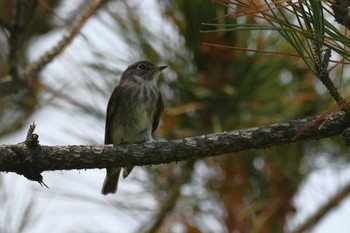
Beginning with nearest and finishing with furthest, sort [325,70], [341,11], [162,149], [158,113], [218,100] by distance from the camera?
[341,11] → [325,70] → [162,149] → [218,100] → [158,113]

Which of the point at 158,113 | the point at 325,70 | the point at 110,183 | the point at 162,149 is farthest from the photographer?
the point at 110,183

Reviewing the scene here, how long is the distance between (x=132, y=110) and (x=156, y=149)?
7.95ft

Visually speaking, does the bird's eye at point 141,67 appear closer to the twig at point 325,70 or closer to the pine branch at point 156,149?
the pine branch at point 156,149

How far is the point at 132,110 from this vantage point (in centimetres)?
527

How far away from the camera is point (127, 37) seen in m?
4.69

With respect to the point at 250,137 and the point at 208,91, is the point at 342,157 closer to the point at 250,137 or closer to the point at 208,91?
the point at 208,91

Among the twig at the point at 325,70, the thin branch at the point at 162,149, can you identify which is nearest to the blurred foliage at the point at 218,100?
the thin branch at the point at 162,149

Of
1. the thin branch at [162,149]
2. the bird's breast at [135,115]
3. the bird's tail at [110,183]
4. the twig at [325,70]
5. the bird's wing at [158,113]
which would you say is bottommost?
the twig at [325,70]

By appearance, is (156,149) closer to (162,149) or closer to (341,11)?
(162,149)

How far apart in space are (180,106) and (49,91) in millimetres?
926

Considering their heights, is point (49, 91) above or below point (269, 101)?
above

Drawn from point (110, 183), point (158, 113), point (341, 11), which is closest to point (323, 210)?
point (158, 113)

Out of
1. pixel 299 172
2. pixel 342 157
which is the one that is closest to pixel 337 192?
pixel 299 172

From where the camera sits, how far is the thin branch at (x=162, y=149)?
8.79ft
